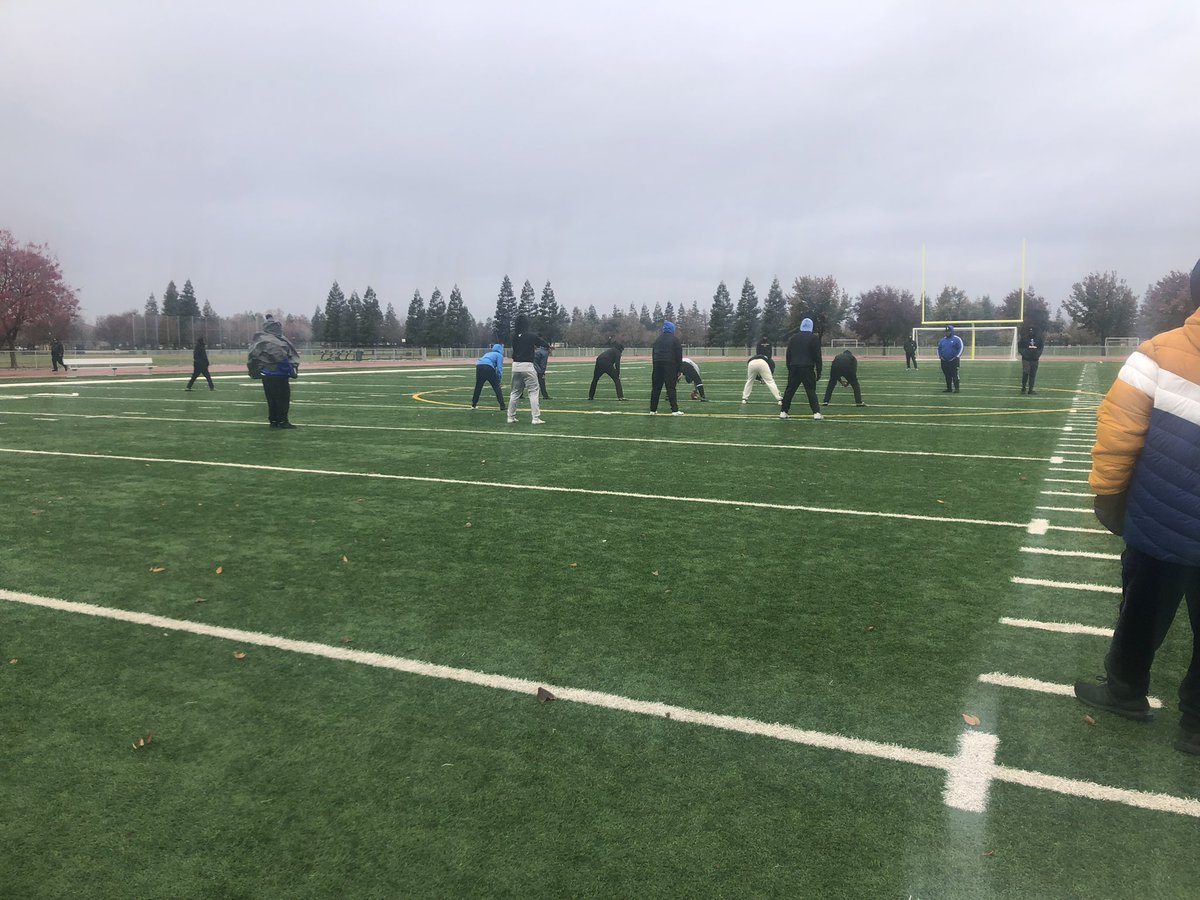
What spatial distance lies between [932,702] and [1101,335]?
9862 centimetres

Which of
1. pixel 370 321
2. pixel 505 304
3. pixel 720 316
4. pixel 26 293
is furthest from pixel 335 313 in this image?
pixel 26 293

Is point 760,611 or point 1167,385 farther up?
point 1167,385

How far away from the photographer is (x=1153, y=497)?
323 cm

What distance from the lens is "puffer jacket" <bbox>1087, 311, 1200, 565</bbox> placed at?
3.11 metres

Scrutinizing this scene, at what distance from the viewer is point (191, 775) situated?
9.99ft

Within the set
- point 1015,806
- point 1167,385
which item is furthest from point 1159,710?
point 1167,385

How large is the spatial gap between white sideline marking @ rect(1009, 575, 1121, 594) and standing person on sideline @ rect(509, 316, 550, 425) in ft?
30.0

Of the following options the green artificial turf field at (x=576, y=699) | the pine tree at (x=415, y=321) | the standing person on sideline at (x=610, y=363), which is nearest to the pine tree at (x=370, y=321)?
the pine tree at (x=415, y=321)

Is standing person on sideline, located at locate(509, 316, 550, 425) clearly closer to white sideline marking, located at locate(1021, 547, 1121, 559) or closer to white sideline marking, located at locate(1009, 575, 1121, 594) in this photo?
white sideline marking, located at locate(1021, 547, 1121, 559)

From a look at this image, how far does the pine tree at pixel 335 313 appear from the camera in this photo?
111m

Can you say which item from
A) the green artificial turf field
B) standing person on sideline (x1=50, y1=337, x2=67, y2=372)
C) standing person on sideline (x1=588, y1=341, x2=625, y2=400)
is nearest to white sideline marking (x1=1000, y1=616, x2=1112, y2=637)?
the green artificial turf field

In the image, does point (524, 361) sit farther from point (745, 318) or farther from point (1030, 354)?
point (745, 318)

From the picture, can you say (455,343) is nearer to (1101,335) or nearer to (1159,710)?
(1101,335)

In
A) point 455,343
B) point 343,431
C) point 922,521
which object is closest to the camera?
point 922,521
